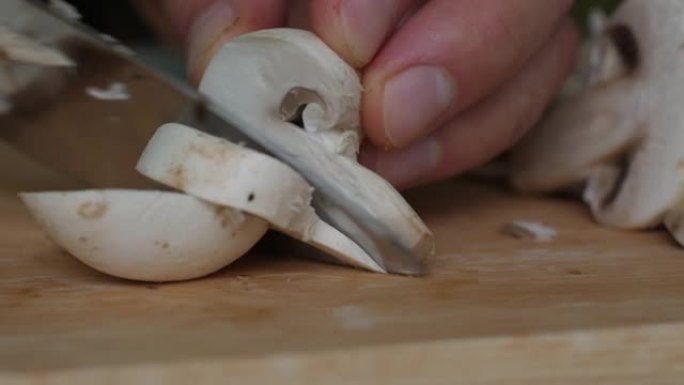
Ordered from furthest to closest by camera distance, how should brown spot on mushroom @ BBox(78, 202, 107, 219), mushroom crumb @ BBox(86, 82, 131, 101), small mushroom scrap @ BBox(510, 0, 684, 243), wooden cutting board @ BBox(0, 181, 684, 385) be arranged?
small mushroom scrap @ BBox(510, 0, 684, 243) < mushroom crumb @ BBox(86, 82, 131, 101) < brown spot on mushroom @ BBox(78, 202, 107, 219) < wooden cutting board @ BBox(0, 181, 684, 385)

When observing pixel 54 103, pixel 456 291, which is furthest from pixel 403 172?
pixel 54 103

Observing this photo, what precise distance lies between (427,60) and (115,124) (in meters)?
0.25

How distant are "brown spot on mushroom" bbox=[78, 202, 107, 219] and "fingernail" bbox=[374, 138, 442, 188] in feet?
0.83

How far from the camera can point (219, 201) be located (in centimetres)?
76

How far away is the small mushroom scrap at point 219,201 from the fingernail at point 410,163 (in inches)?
3.8

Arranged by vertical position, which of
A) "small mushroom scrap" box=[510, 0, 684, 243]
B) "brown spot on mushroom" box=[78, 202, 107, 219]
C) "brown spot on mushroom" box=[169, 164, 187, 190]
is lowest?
"small mushroom scrap" box=[510, 0, 684, 243]

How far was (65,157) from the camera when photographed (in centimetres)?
90

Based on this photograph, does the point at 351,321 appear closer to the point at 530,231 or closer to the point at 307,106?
the point at 307,106

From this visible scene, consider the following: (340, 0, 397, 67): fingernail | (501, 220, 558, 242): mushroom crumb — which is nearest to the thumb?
(340, 0, 397, 67): fingernail

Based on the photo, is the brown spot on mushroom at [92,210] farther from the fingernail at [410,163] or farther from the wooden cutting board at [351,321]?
the fingernail at [410,163]

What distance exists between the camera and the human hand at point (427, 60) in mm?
870

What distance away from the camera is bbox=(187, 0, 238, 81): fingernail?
0.93 meters

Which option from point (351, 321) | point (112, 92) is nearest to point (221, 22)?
point (112, 92)

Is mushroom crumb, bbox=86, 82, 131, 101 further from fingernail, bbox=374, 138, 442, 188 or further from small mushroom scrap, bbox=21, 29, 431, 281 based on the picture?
fingernail, bbox=374, 138, 442, 188
